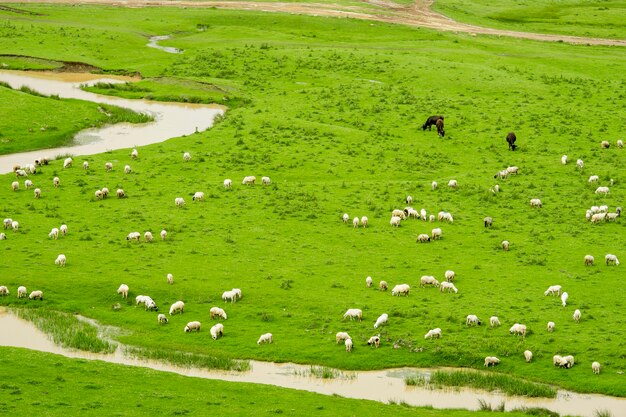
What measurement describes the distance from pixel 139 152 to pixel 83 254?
805 inches

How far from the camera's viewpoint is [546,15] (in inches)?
5615

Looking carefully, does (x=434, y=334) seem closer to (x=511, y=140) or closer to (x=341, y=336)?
(x=341, y=336)

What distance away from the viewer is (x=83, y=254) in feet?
151

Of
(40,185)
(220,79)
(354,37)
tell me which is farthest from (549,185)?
(354,37)

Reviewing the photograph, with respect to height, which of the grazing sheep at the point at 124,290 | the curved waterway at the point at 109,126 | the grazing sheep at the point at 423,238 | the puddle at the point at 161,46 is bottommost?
the grazing sheep at the point at 124,290

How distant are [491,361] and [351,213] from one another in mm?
19512

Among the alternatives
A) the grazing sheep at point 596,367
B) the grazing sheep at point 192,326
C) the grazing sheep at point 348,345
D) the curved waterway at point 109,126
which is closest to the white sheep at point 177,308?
the grazing sheep at point 192,326

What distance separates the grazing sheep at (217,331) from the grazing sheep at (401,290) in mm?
8478

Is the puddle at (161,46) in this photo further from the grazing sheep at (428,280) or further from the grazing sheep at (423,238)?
the grazing sheep at (428,280)

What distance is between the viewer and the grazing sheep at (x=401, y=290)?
136 ft

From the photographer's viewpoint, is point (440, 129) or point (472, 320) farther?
point (440, 129)

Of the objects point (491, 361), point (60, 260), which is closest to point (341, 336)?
point (491, 361)

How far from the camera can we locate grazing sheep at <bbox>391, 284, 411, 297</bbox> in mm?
41562

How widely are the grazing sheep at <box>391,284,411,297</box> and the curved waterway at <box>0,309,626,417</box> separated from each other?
6.29 m
